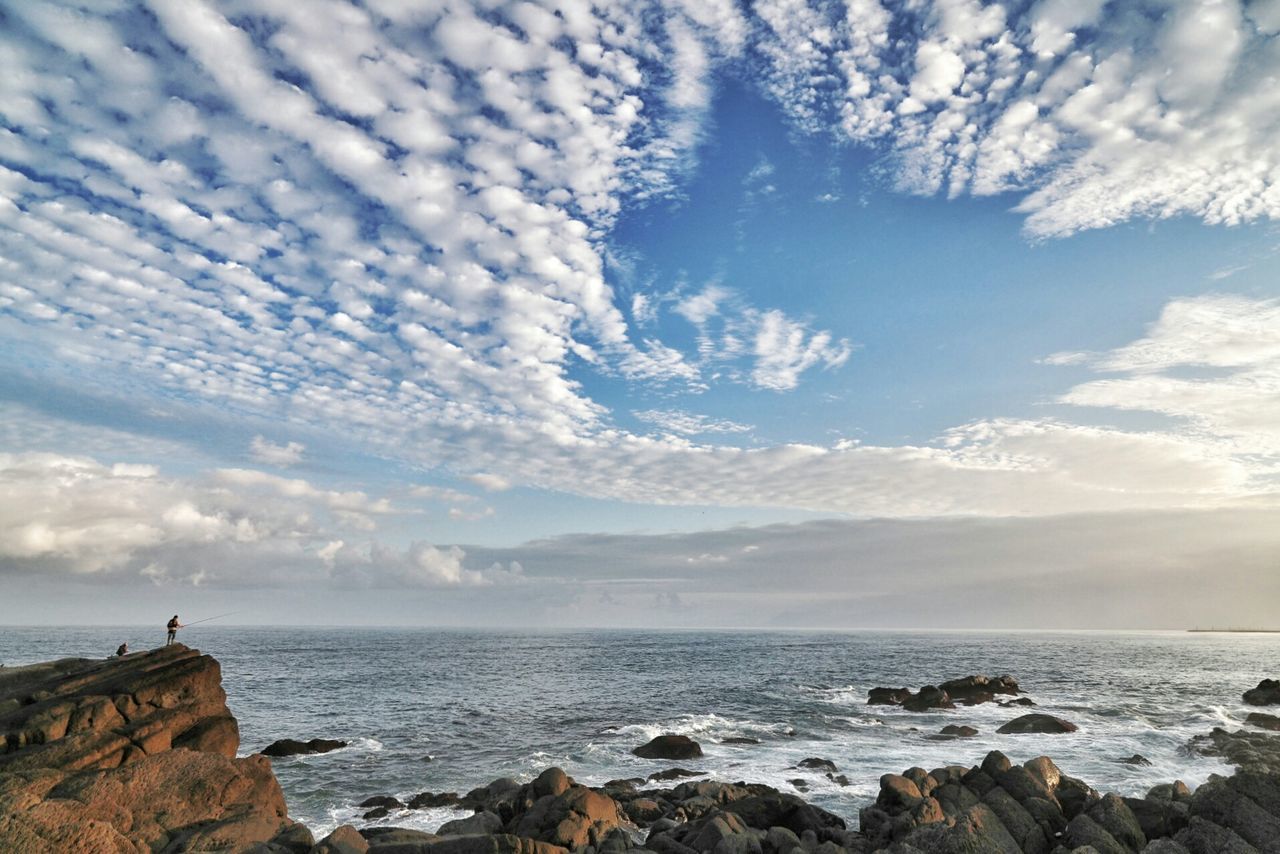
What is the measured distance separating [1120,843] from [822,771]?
50.0 ft

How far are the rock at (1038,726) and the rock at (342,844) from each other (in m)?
39.4

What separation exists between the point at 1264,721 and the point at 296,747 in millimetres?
59993

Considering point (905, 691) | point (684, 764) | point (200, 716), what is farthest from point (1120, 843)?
point (905, 691)

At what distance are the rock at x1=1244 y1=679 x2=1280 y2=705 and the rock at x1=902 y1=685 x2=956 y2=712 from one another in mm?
24588

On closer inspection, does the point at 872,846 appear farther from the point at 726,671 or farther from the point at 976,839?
the point at 726,671

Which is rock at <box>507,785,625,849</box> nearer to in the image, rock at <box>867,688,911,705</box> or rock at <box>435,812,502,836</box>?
rock at <box>435,812,502,836</box>

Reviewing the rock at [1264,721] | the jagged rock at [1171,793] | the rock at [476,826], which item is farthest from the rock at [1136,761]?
the rock at [476,826]

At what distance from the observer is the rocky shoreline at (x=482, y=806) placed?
50.1ft

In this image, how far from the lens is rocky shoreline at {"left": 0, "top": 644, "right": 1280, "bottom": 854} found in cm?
1527

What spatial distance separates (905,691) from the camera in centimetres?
5591

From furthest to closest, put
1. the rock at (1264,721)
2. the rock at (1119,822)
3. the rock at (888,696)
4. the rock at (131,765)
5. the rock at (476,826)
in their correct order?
the rock at (888,696) → the rock at (1264,721) → the rock at (476,826) → the rock at (1119,822) → the rock at (131,765)

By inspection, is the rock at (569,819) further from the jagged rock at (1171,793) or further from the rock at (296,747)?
the rock at (296,747)

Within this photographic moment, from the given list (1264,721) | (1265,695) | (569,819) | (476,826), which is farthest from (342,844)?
(1265,695)

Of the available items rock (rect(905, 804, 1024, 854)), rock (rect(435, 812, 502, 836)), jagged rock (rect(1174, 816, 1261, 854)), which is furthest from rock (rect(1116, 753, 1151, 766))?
rock (rect(435, 812, 502, 836))
